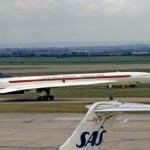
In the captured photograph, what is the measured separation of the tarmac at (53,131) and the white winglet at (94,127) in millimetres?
13987

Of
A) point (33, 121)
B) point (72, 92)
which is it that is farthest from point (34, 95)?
point (33, 121)

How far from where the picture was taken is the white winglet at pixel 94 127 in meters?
16.1

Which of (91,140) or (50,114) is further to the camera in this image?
(50,114)

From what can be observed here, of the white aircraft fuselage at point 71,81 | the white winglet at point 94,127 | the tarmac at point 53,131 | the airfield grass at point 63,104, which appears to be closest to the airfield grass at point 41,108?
the airfield grass at point 63,104

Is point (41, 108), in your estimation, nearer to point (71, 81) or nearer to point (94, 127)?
point (71, 81)

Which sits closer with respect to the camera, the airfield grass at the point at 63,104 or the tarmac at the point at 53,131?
the tarmac at the point at 53,131

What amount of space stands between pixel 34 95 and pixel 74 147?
54351 mm

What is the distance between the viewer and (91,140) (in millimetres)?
16719

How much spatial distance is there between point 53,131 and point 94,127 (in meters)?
21.6

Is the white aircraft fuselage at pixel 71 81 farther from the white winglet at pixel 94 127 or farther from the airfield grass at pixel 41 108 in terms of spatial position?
Answer: the white winglet at pixel 94 127

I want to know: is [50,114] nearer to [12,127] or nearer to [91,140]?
[12,127]

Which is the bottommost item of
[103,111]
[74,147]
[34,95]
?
[34,95]

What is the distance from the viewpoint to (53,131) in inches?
1496

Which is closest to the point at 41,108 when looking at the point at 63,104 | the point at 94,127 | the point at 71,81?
the point at 63,104
